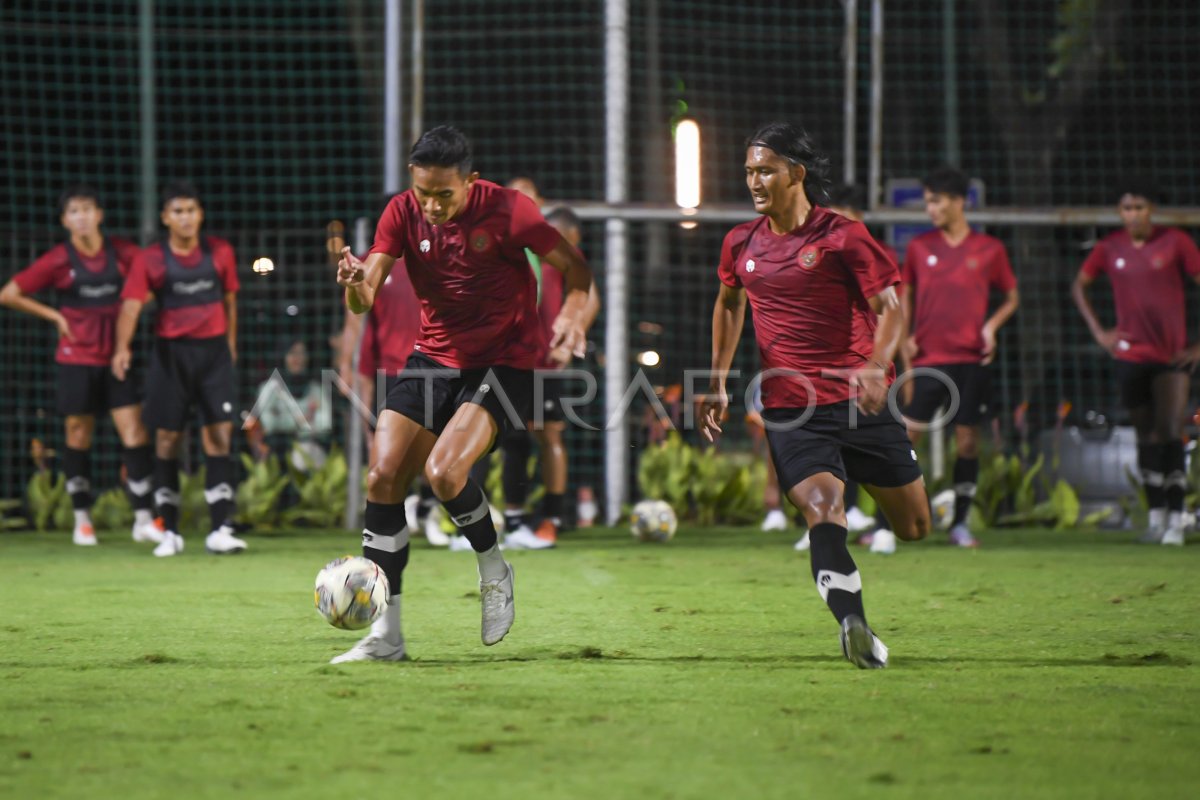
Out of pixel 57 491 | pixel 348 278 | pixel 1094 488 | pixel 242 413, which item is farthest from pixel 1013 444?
pixel 348 278

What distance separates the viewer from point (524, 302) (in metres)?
6.14

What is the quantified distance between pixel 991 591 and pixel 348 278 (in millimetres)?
4027

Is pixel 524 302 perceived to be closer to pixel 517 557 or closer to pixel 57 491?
pixel 517 557

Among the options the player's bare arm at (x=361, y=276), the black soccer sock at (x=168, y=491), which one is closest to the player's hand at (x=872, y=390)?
the player's bare arm at (x=361, y=276)

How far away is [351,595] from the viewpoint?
17.7ft

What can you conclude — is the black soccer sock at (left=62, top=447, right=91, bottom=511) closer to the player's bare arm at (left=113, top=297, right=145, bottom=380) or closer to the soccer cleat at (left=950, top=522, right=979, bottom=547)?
the player's bare arm at (left=113, top=297, right=145, bottom=380)

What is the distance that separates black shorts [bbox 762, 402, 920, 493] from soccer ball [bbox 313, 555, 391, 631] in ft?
4.98

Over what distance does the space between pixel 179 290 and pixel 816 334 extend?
5802 mm

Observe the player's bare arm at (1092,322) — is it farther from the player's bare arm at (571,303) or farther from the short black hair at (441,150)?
the short black hair at (441,150)

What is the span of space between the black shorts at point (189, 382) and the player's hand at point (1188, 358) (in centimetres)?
637

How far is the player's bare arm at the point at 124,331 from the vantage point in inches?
413

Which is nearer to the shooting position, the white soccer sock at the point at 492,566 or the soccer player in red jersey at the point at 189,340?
the white soccer sock at the point at 492,566

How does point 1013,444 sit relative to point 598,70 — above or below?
below

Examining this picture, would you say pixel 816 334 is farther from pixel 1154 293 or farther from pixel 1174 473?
pixel 1174 473
